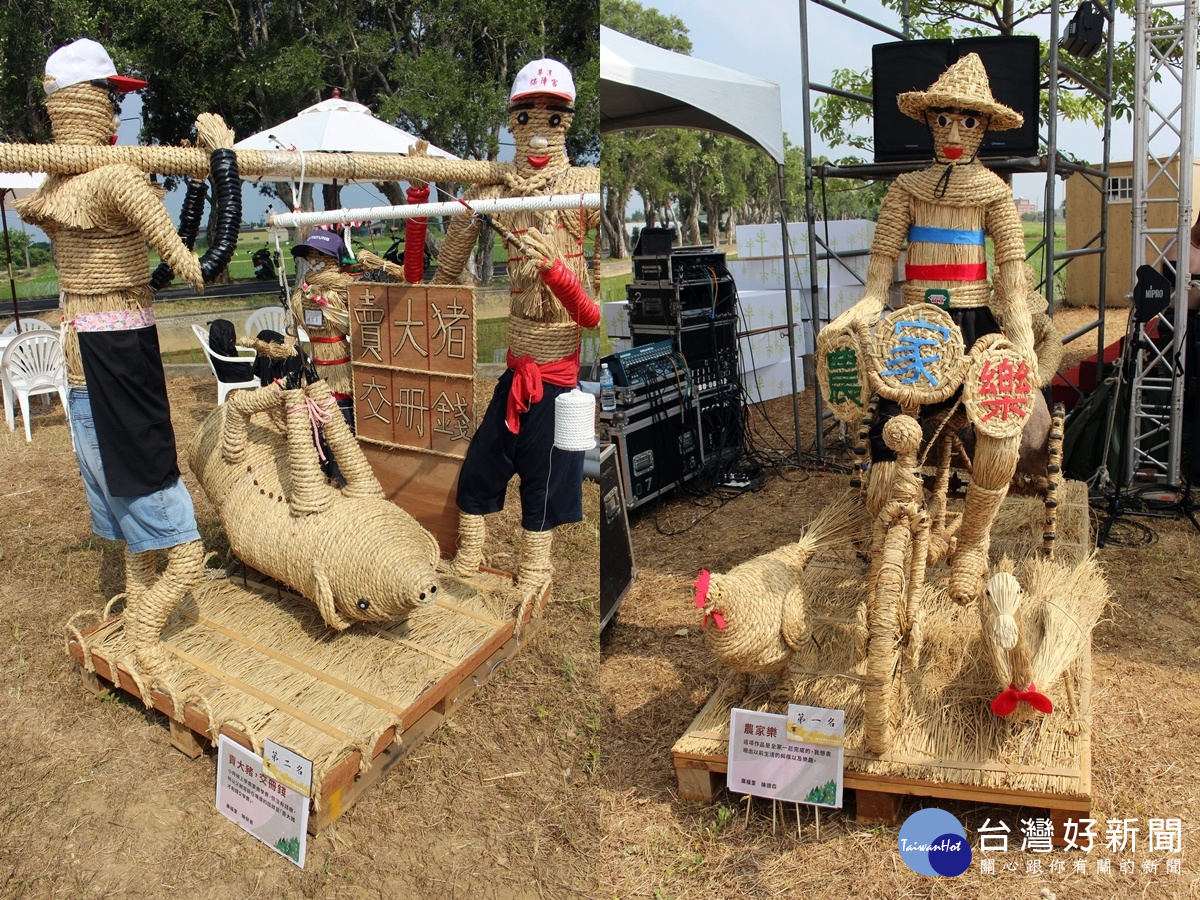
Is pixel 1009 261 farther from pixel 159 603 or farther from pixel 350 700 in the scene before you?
pixel 159 603

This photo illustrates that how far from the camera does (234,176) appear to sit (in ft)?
9.13

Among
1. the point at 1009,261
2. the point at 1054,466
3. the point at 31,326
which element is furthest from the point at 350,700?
the point at 31,326

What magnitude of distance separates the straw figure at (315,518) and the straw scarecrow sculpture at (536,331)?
511 millimetres

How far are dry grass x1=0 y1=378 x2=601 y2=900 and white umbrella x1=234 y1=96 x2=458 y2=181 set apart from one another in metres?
3.05

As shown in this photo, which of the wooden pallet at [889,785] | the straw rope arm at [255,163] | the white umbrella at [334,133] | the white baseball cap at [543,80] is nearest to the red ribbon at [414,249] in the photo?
the straw rope arm at [255,163]

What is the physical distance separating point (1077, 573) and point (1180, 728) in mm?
644

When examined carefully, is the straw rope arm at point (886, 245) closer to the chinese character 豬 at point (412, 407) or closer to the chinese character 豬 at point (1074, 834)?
Result: the chinese character 豬 at point (1074, 834)

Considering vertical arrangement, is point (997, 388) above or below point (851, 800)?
above

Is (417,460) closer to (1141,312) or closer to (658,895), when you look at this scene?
(658,895)

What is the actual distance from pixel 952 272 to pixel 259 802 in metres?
3.00

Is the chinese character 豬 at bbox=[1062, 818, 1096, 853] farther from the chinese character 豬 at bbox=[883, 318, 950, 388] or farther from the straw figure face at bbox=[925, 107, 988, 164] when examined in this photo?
the straw figure face at bbox=[925, 107, 988, 164]

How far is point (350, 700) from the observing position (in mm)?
3020

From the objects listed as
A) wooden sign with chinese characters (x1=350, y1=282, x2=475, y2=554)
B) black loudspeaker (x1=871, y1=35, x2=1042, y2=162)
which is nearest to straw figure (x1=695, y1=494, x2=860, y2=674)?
wooden sign with chinese characters (x1=350, y1=282, x2=475, y2=554)

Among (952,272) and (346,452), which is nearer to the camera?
(952,272)
